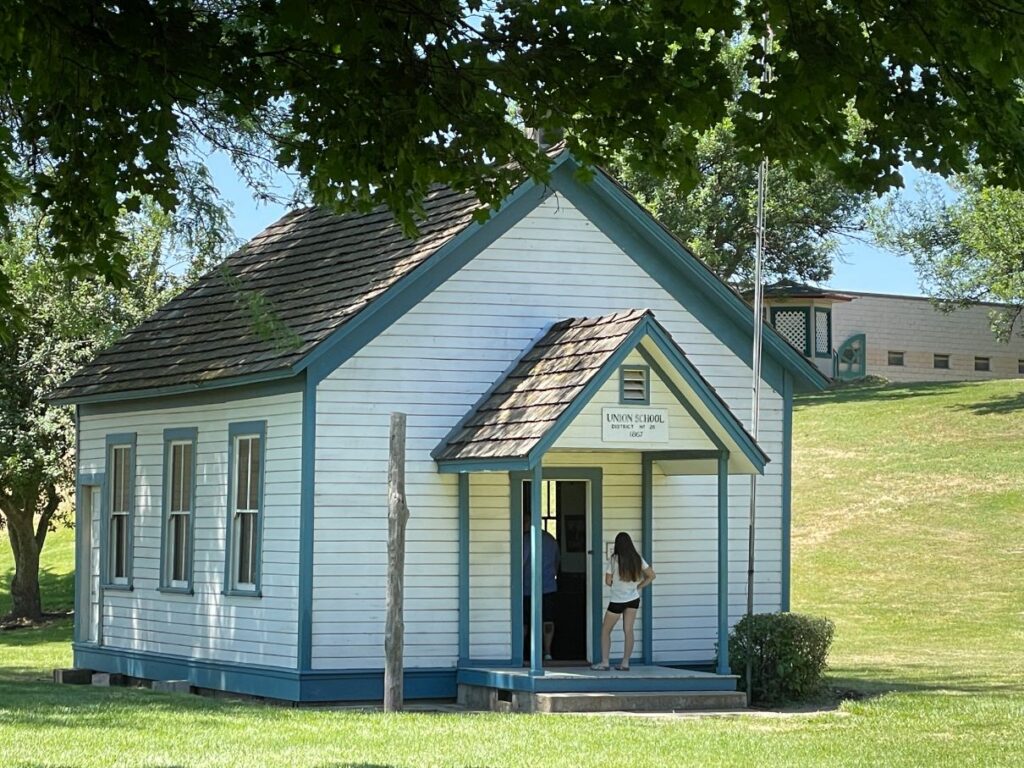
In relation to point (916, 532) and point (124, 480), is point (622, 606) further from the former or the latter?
point (916, 532)

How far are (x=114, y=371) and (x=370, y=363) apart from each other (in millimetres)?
5555

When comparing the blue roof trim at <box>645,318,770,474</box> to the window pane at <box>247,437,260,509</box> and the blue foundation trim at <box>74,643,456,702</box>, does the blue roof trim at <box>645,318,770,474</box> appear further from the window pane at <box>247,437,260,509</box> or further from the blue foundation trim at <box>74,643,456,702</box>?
the window pane at <box>247,437,260,509</box>

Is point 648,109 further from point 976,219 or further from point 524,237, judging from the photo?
point 976,219

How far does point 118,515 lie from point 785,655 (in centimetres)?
974

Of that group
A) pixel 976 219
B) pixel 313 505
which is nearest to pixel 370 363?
pixel 313 505

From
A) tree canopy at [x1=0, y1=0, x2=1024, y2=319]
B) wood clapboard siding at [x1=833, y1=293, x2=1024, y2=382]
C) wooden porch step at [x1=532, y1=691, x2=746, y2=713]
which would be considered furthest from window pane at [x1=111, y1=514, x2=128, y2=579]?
wood clapboard siding at [x1=833, y1=293, x2=1024, y2=382]

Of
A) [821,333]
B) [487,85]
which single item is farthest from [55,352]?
[821,333]

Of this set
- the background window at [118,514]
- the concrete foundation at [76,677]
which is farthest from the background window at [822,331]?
the concrete foundation at [76,677]

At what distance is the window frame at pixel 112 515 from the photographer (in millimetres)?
23797

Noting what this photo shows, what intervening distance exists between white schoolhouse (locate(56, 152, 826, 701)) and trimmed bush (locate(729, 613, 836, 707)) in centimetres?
53

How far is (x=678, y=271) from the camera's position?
22.3 metres

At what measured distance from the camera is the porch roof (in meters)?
18.9

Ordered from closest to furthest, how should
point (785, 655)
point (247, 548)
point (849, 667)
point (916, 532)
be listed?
point (785, 655), point (247, 548), point (849, 667), point (916, 532)

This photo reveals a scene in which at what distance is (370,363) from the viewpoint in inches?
800
